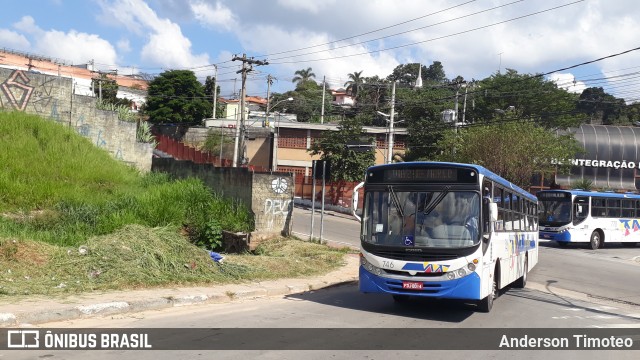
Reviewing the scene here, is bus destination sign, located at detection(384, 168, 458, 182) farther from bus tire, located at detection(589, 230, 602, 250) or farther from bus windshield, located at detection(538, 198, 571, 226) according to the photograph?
bus tire, located at detection(589, 230, 602, 250)

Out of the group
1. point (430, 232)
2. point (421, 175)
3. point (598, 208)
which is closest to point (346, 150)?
point (598, 208)

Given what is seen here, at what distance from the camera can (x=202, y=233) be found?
20297mm

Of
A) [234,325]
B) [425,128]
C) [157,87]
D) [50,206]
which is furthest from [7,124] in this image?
[157,87]

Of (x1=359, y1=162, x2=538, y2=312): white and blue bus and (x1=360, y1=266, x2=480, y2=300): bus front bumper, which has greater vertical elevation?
(x1=359, y1=162, x2=538, y2=312): white and blue bus

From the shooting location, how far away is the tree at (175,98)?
63.1 meters

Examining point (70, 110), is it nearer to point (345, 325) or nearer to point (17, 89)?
point (17, 89)

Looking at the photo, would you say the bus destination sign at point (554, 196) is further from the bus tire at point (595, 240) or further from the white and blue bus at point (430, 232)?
the white and blue bus at point (430, 232)

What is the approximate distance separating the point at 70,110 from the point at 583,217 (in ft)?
83.6

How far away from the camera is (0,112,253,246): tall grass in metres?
16.8

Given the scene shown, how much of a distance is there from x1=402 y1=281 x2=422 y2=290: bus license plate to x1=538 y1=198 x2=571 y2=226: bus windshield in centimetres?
2312

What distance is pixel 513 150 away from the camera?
39.0 meters

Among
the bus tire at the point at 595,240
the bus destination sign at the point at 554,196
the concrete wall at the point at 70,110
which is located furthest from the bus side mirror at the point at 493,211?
the bus tire at the point at 595,240

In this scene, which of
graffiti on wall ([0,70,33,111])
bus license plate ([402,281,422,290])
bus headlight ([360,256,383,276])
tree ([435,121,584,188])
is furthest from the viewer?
tree ([435,121,584,188])

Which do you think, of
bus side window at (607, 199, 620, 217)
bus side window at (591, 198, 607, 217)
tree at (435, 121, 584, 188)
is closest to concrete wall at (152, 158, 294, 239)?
bus side window at (591, 198, 607, 217)
